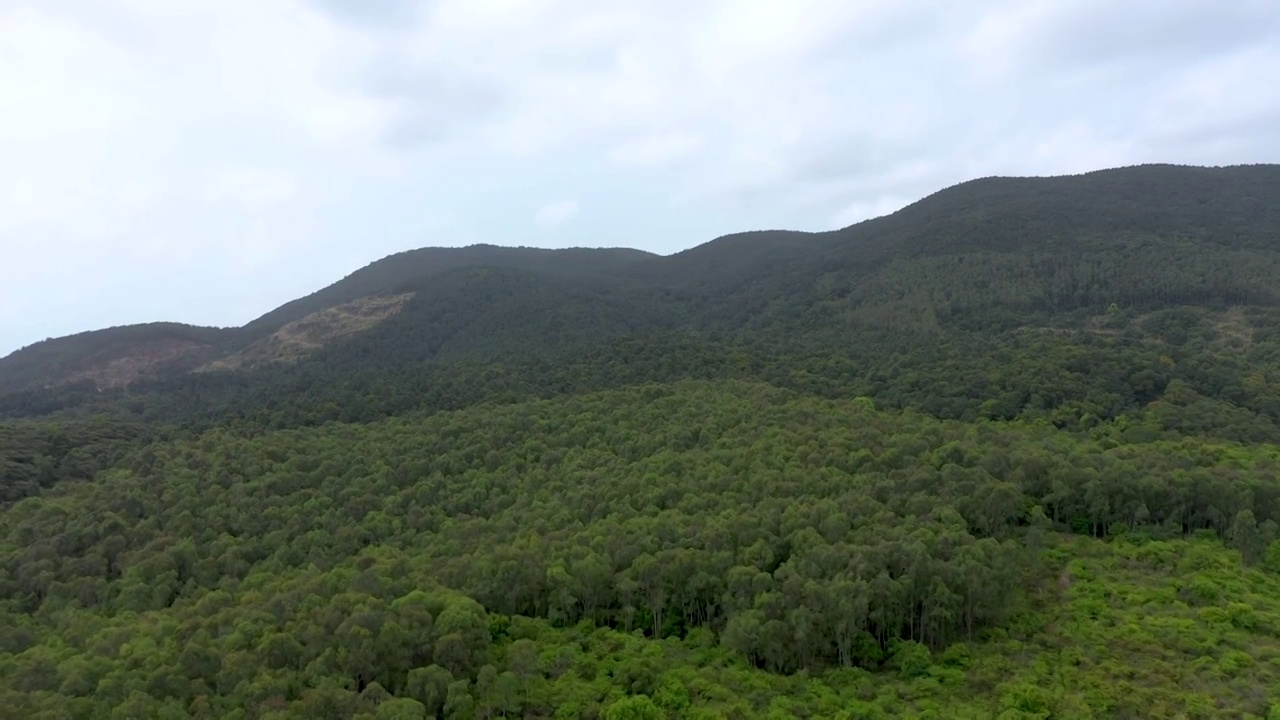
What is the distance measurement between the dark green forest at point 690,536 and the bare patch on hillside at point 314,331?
33179 millimetres

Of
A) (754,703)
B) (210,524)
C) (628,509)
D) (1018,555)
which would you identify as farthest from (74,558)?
(1018,555)

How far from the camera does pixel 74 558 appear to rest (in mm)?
43438

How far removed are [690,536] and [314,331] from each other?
116m

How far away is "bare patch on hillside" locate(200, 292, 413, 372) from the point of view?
130 metres

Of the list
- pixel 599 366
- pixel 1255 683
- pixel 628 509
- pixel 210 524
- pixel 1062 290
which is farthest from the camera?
pixel 1062 290

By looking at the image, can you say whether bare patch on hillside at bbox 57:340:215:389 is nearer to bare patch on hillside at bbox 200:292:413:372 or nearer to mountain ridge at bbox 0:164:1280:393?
mountain ridge at bbox 0:164:1280:393

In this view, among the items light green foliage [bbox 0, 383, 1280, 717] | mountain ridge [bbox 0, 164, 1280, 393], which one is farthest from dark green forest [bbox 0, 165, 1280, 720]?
mountain ridge [bbox 0, 164, 1280, 393]

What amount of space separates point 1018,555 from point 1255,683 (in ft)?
33.4

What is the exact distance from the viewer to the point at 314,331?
138 meters

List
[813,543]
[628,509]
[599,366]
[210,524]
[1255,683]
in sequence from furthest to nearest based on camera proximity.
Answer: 1. [599,366]
2. [210,524]
3. [628,509]
4. [813,543]
5. [1255,683]

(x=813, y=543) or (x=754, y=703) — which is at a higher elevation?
(x=813, y=543)

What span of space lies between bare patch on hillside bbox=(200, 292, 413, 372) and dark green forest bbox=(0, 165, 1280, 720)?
3318 centimetres

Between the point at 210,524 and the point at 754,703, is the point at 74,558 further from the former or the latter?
the point at 754,703

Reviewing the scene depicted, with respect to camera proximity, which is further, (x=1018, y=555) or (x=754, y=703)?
(x=1018, y=555)
